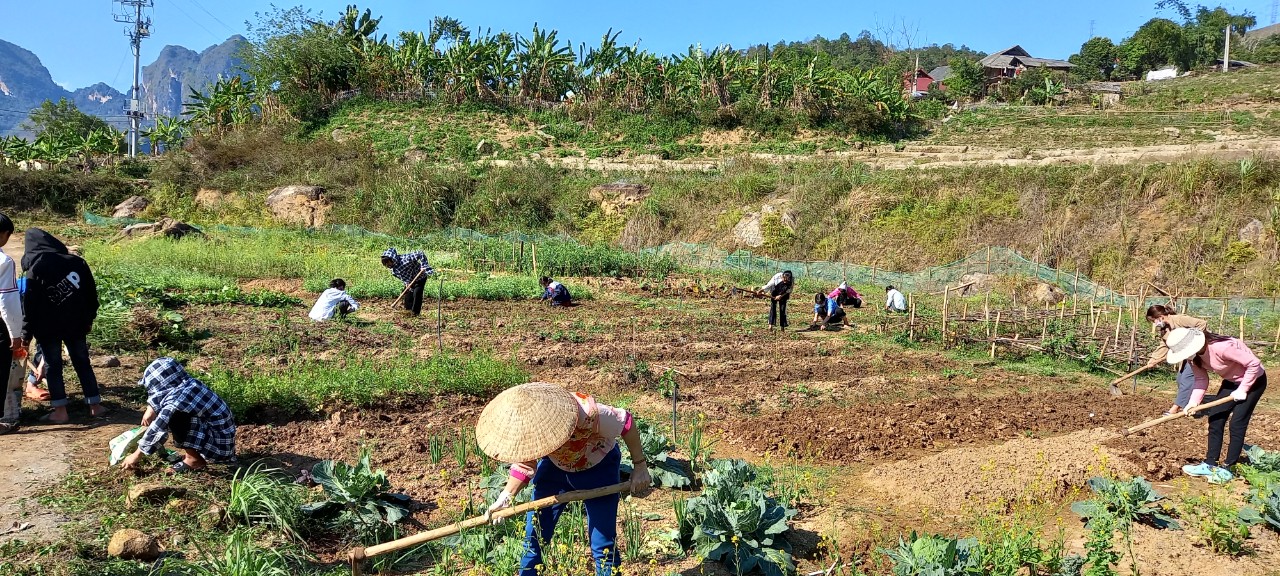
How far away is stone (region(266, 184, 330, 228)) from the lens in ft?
80.4

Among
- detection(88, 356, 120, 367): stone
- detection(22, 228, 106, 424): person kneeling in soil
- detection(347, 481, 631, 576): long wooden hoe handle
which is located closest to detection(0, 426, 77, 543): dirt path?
detection(22, 228, 106, 424): person kneeling in soil

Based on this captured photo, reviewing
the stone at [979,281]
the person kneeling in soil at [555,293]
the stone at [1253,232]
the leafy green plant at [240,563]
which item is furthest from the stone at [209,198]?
the stone at [1253,232]

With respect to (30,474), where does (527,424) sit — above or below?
above

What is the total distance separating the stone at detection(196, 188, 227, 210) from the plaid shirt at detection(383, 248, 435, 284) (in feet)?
62.6

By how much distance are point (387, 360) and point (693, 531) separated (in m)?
4.53

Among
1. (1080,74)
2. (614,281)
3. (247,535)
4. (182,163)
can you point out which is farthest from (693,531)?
(1080,74)

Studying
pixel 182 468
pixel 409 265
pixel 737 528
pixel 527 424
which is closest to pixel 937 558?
pixel 737 528

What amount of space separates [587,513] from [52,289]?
4.00 metres

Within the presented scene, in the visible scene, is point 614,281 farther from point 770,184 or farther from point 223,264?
point 770,184

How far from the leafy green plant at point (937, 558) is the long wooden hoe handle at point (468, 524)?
134 cm

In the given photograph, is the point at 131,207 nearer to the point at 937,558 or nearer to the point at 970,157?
the point at 970,157

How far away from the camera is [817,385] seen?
7.93 metres

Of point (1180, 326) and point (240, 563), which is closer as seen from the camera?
point (240, 563)

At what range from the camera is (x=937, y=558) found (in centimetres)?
347
